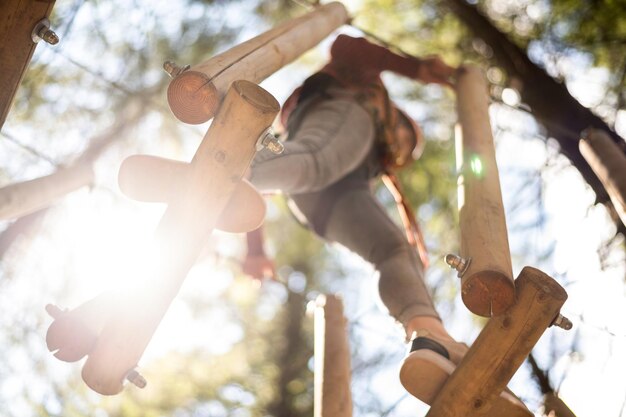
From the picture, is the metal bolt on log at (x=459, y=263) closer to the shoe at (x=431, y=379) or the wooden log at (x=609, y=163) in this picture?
the shoe at (x=431, y=379)

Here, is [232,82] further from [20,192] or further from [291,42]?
[20,192]

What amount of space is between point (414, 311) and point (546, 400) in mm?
567

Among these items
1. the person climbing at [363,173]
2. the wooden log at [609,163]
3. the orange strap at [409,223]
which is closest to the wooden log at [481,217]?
the person climbing at [363,173]

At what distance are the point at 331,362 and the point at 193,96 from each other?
1.34 m

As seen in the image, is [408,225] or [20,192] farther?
[408,225]

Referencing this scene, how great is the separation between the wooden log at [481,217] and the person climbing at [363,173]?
255 mm

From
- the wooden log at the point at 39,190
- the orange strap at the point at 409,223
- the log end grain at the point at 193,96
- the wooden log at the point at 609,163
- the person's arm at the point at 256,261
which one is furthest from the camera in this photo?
the person's arm at the point at 256,261

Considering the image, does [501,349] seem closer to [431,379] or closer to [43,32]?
[431,379]

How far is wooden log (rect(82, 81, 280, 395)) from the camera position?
165 cm

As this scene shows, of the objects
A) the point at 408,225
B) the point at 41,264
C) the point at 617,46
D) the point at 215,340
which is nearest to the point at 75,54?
the point at 41,264

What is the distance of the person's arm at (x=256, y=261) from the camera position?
3.16 meters

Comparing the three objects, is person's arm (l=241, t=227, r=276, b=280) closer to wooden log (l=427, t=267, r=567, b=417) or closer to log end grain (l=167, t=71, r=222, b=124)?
wooden log (l=427, t=267, r=567, b=417)

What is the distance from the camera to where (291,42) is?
6.97 feet

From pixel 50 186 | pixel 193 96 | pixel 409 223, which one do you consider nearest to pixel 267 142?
pixel 193 96
